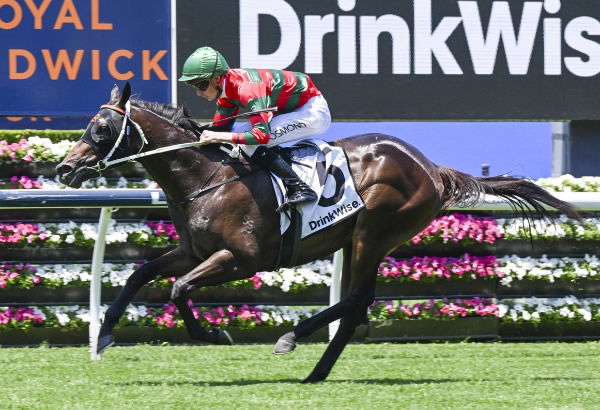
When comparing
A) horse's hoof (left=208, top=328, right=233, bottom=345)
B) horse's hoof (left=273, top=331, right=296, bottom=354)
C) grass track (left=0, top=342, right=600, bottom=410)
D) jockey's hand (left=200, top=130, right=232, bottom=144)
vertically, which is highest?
jockey's hand (left=200, top=130, right=232, bottom=144)

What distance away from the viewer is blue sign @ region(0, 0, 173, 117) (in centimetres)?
788

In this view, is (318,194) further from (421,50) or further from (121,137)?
(421,50)

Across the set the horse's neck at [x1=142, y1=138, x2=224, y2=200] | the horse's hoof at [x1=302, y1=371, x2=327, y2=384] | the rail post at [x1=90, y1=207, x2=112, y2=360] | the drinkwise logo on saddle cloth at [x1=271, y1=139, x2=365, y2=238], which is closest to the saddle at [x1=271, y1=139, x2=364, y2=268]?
the drinkwise logo on saddle cloth at [x1=271, y1=139, x2=365, y2=238]

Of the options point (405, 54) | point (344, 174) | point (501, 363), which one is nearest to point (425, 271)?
point (501, 363)

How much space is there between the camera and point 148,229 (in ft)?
22.2

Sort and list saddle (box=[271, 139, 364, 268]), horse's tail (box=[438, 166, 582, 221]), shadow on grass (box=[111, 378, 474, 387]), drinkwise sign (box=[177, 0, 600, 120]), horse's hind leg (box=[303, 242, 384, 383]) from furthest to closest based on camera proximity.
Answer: drinkwise sign (box=[177, 0, 600, 120]), horse's tail (box=[438, 166, 582, 221]), horse's hind leg (box=[303, 242, 384, 383]), saddle (box=[271, 139, 364, 268]), shadow on grass (box=[111, 378, 474, 387])

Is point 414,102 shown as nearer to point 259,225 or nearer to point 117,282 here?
point 117,282

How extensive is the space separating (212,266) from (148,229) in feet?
6.28

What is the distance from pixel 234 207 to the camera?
5109 mm

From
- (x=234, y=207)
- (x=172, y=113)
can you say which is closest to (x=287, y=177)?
(x=234, y=207)

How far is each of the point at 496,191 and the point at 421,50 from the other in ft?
8.76

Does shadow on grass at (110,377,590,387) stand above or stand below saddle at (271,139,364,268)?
below

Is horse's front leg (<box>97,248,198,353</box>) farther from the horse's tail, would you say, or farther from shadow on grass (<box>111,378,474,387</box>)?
the horse's tail

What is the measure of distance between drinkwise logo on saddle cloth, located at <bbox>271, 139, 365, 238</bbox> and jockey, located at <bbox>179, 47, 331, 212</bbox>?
0.06 m
